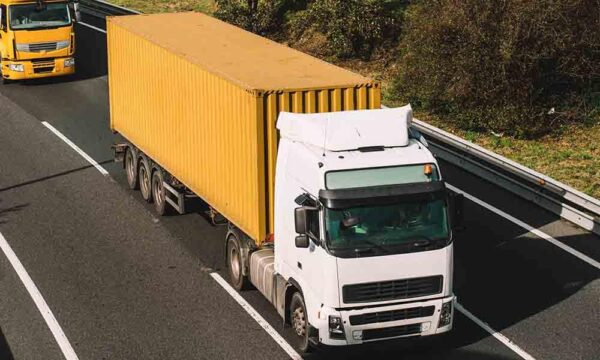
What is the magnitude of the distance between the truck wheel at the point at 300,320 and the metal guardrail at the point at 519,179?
23.3 feet

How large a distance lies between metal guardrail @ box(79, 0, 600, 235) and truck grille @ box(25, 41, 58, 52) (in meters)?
12.8

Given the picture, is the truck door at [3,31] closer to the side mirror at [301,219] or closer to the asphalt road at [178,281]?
the asphalt road at [178,281]

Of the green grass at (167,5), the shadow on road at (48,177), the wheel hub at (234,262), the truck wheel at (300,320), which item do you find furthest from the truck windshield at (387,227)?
the green grass at (167,5)

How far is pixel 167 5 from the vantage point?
42.0 metres

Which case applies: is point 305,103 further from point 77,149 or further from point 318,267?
point 77,149

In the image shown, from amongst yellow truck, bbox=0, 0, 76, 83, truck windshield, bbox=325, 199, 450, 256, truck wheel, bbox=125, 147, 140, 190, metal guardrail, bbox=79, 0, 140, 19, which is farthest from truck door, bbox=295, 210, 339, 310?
metal guardrail, bbox=79, 0, 140, 19

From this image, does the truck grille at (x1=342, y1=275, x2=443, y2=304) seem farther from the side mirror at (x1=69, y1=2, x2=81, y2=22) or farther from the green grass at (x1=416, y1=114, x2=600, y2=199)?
the side mirror at (x1=69, y1=2, x2=81, y2=22)

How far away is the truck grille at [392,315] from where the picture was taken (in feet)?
41.9

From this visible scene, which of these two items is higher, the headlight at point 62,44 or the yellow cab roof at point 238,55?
the yellow cab roof at point 238,55

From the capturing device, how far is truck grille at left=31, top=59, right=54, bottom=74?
99.7ft

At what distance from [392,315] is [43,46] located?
20.7m

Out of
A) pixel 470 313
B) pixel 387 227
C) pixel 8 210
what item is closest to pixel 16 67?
pixel 8 210

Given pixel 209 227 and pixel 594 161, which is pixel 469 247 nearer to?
pixel 209 227

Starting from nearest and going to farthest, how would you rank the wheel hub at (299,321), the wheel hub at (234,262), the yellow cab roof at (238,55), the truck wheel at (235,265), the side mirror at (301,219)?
the side mirror at (301,219) → the wheel hub at (299,321) → the yellow cab roof at (238,55) → the truck wheel at (235,265) → the wheel hub at (234,262)
